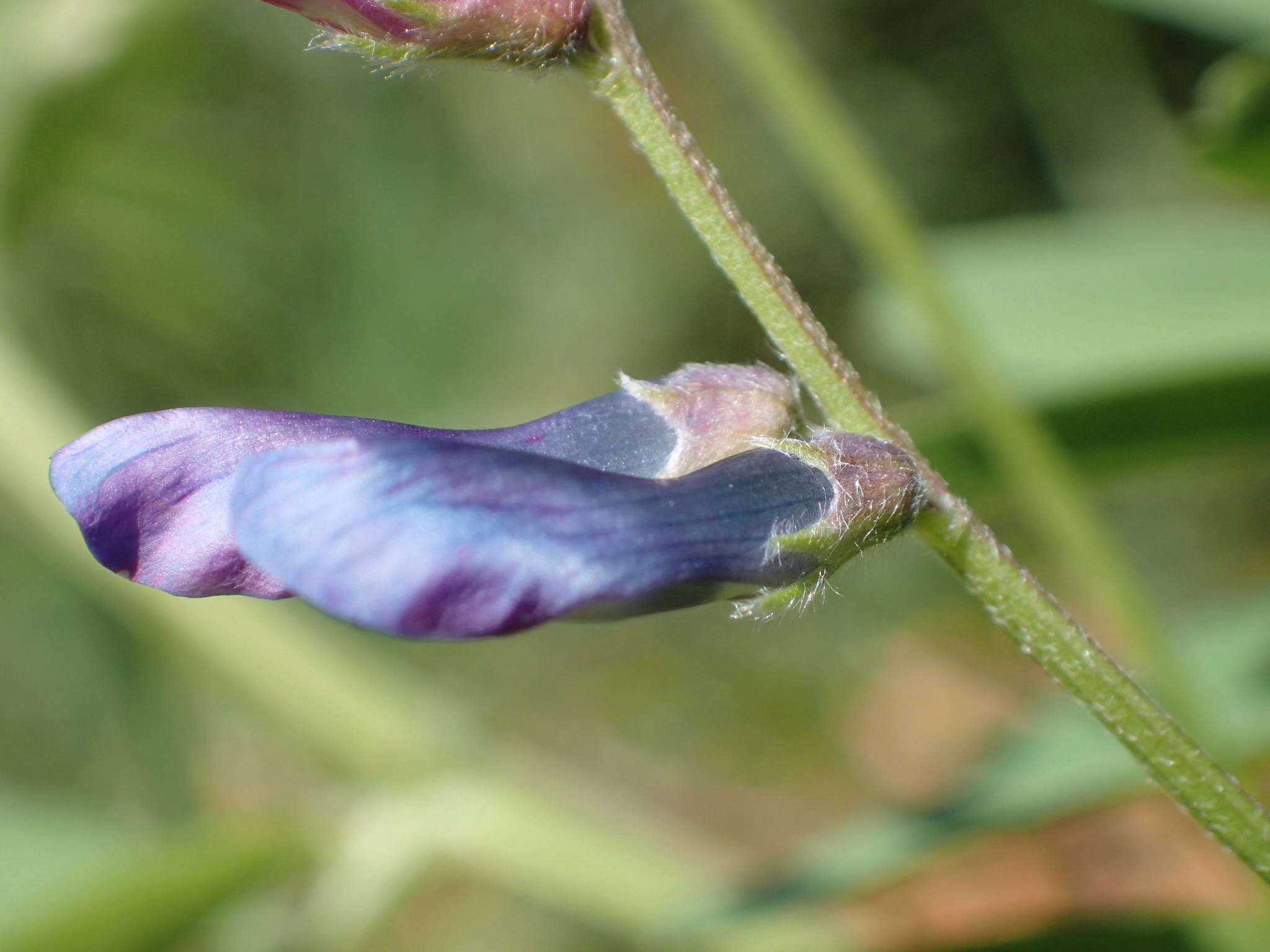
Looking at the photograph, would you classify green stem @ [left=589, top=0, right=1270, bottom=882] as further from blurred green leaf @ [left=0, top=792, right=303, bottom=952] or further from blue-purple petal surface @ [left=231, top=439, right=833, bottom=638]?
blurred green leaf @ [left=0, top=792, right=303, bottom=952]

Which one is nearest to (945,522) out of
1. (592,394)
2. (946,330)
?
(946,330)

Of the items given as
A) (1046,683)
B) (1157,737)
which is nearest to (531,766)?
(1046,683)

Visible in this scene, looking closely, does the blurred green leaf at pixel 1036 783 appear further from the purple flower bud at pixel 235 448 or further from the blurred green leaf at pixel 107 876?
the purple flower bud at pixel 235 448

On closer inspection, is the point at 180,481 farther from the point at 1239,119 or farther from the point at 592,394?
the point at 592,394

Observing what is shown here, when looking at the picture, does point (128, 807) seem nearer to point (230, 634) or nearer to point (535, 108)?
point (230, 634)

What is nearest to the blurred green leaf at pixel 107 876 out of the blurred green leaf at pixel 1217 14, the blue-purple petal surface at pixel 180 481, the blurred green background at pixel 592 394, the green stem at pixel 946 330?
the blurred green background at pixel 592 394
